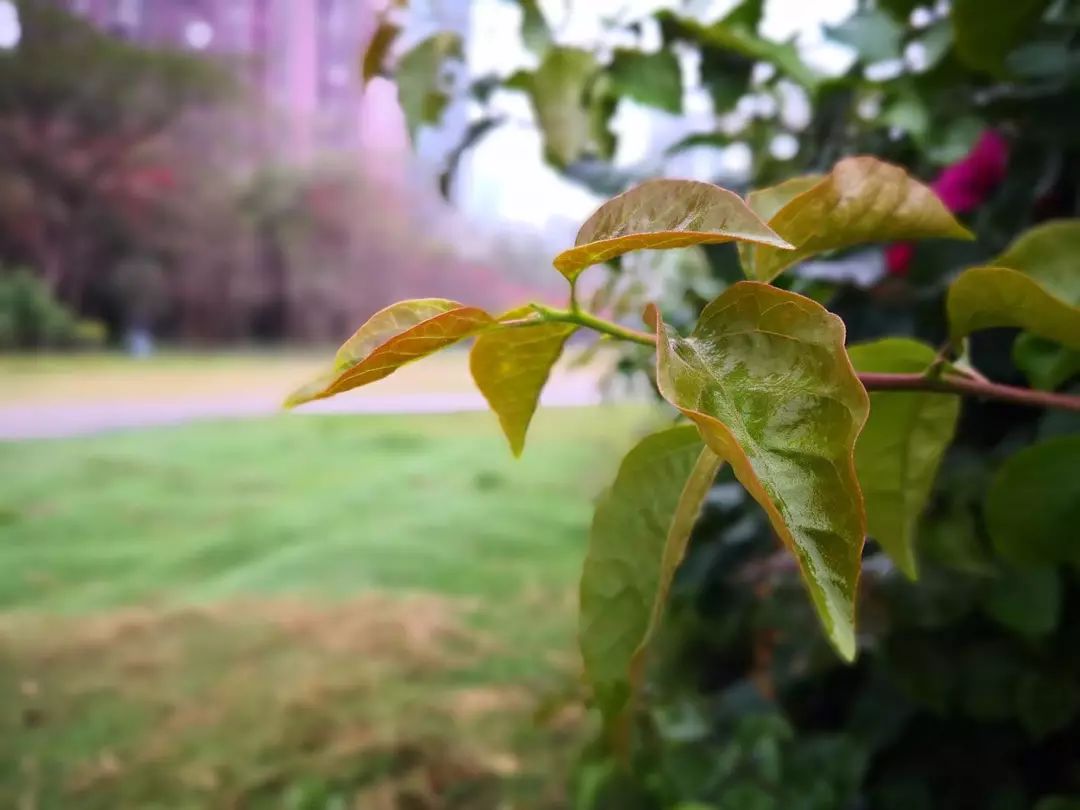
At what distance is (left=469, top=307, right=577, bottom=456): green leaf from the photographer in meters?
0.19

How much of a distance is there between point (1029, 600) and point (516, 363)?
1.27ft

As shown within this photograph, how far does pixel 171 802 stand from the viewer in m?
0.67

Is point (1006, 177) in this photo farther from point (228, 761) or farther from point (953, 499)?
→ point (228, 761)

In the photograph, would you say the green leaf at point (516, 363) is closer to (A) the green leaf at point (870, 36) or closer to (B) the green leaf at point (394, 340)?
(B) the green leaf at point (394, 340)

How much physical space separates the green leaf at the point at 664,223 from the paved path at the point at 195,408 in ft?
4.59

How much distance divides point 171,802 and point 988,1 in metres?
0.81

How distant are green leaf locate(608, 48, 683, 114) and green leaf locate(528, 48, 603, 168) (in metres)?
0.03

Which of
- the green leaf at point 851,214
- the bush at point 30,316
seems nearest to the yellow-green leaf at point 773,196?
the green leaf at point 851,214

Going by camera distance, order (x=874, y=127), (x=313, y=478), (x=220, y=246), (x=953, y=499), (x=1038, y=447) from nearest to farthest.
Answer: (x=1038, y=447)
(x=953, y=499)
(x=874, y=127)
(x=313, y=478)
(x=220, y=246)

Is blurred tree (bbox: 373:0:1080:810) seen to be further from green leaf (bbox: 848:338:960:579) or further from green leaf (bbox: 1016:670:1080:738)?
green leaf (bbox: 848:338:960:579)

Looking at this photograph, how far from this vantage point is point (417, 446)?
2.14 meters

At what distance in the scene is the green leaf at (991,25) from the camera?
331 millimetres

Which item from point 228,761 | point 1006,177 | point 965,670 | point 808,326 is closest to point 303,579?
point 228,761

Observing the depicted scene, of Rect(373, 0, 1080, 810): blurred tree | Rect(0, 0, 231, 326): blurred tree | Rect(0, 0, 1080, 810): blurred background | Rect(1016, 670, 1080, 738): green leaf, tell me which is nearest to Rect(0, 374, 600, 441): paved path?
Rect(0, 0, 1080, 810): blurred background
